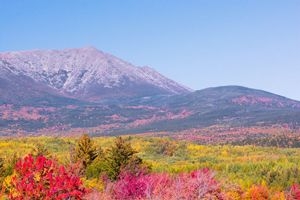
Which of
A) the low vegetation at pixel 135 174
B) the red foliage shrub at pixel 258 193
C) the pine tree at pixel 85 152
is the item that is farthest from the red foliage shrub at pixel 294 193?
the pine tree at pixel 85 152

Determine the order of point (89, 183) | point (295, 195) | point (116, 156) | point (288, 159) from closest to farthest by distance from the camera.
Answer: point (89, 183), point (295, 195), point (116, 156), point (288, 159)

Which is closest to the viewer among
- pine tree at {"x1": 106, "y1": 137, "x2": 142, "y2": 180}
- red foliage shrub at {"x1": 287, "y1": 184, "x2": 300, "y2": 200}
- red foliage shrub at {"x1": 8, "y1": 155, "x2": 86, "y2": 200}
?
red foliage shrub at {"x1": 8, "y1": 155, "x2": 86, "y2": 200}

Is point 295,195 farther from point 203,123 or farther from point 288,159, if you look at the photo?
point 203,123

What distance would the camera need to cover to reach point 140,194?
108ft

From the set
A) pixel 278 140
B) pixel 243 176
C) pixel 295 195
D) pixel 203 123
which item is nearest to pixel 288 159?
pixel 243 176

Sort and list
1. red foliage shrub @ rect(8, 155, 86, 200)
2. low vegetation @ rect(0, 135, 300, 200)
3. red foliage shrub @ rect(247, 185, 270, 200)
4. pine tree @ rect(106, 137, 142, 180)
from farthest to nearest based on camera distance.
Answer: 1. pine tree @ rect(106, 137, 142, 180)
2. red foliage shrub @ rect(247, 185, 270, 200)
3. low vegetation @ rect(0, 135, 300, 200)
4. red foliage shrub @ rect(8, 155, 86, 200)

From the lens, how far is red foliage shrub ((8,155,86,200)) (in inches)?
1049

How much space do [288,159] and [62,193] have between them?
32.8 m

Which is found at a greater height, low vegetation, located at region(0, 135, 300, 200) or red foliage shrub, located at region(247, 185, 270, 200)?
low vegetation, located at region(0, 135, 300, 200)

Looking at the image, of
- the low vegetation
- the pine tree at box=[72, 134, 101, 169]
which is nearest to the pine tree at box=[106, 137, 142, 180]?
the low vegetation

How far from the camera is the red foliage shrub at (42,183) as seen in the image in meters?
26.6

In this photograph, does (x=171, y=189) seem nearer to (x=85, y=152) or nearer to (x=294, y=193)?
(x=294, y=193)

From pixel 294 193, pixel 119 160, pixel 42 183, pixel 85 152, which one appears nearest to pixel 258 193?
pixel 294 193

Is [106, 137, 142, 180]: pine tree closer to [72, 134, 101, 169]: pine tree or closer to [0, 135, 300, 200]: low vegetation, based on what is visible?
[0, 135, 300, 200]: low vegetation
